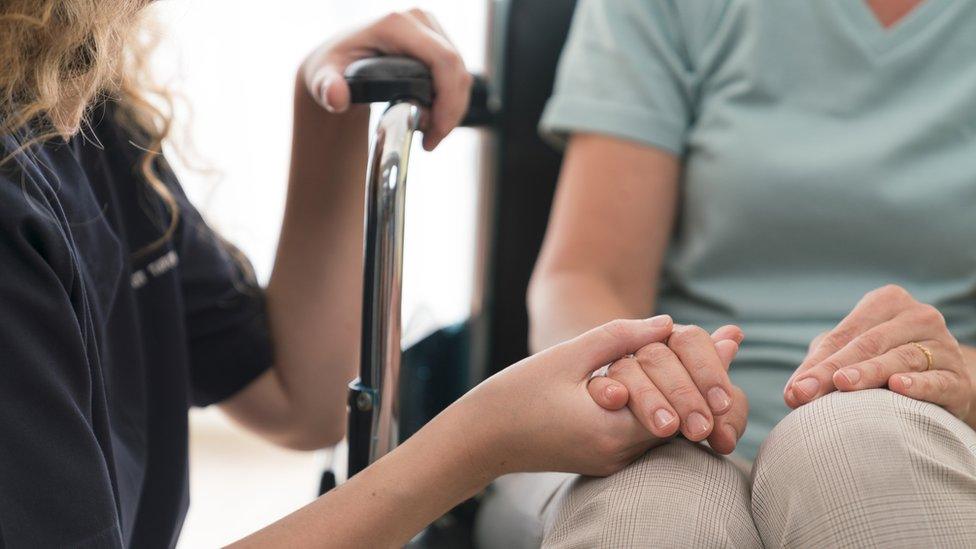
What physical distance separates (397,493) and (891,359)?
37cm

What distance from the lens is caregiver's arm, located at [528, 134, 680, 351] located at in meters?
1.07

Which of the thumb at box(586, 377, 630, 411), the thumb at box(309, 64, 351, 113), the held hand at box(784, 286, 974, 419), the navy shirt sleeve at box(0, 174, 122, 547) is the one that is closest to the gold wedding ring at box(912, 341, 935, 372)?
the held hand at box(784, 286, 974, 419)

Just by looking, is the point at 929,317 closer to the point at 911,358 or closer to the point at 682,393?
the point at 911,358

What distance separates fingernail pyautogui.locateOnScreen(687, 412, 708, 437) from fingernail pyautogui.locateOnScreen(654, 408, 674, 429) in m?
0.02

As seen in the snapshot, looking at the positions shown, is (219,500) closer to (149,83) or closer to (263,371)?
(263,371)

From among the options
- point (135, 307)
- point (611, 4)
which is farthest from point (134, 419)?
point (611, 4)

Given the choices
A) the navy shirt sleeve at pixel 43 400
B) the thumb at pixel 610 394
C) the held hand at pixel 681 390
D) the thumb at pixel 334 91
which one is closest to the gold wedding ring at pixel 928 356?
the held hand at pixel 681 390

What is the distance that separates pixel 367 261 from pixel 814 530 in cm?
38

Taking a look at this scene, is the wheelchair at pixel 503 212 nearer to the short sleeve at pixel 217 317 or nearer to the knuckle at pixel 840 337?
the short sleeve at pixel 217 317

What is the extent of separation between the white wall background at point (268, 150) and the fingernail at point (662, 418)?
1095 mm

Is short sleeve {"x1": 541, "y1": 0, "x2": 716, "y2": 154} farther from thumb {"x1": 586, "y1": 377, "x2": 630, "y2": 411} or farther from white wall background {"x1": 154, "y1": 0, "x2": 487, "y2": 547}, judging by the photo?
white wall background {"x1": 154, "y1": 0, "x2": 487, "y2": 547}

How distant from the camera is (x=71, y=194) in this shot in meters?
0.73

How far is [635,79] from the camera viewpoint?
107 centimetres

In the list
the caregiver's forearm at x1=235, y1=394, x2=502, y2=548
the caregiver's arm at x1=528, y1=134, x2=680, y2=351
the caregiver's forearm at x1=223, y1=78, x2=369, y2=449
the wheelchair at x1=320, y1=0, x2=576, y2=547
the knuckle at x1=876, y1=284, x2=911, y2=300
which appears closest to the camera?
the caregiver's forearm at x1=235, y1=394, x2=502, y2=548
